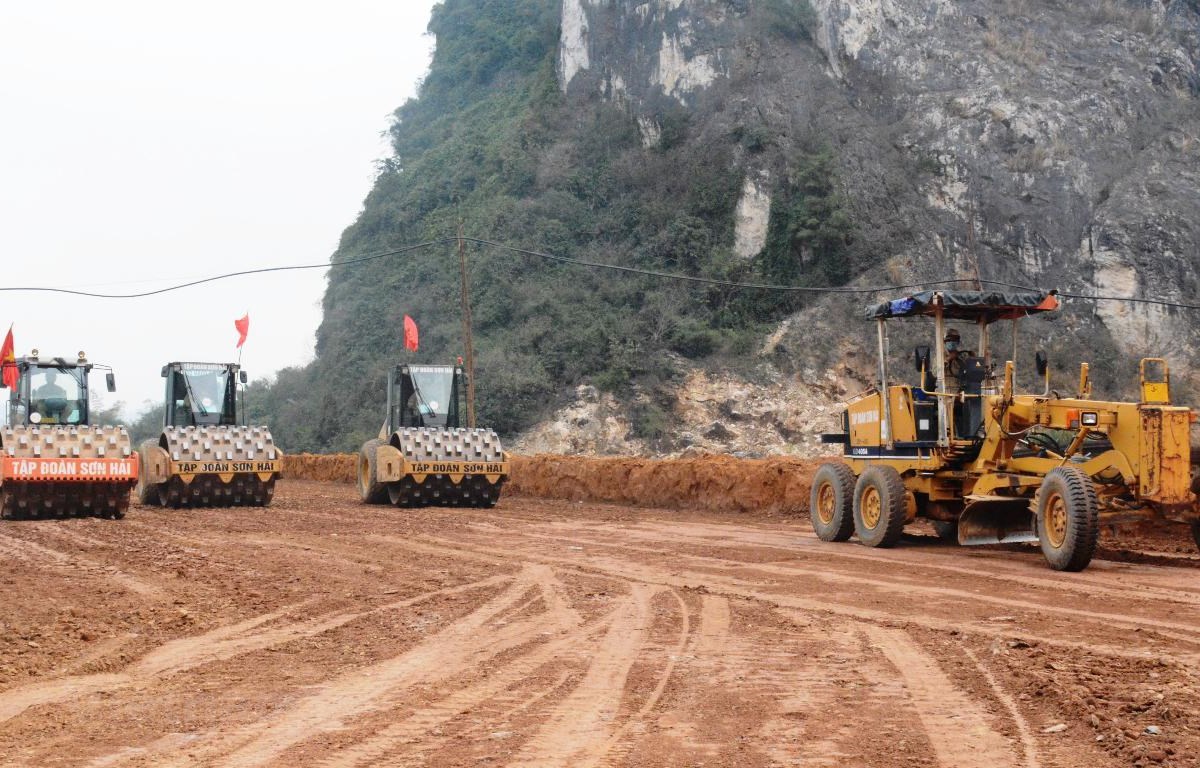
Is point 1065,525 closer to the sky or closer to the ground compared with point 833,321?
closer to the ground

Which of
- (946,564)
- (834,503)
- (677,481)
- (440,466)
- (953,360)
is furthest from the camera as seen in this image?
(677,481)

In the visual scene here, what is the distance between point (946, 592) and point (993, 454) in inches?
143

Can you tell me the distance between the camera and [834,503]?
16172 mm

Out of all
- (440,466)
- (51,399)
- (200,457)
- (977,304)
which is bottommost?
(440,466)

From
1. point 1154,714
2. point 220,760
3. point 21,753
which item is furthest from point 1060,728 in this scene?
point 21,753

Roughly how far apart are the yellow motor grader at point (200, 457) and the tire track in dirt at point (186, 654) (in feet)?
42.5

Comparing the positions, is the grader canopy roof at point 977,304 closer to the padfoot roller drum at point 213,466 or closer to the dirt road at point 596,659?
the dirt road at point 596,659

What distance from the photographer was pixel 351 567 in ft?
42.8

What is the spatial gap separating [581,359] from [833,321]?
954 centimetres

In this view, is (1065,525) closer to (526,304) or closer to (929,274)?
(929,274)

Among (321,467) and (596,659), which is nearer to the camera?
(596,659)

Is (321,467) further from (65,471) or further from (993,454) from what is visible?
(993,454)

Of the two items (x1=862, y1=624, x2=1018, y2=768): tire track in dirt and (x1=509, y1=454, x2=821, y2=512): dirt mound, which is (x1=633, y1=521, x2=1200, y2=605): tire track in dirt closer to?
(x1=509, y1=454, x2=821, y2=512): dirt mound

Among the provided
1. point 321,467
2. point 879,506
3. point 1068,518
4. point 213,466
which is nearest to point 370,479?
point 213,466
